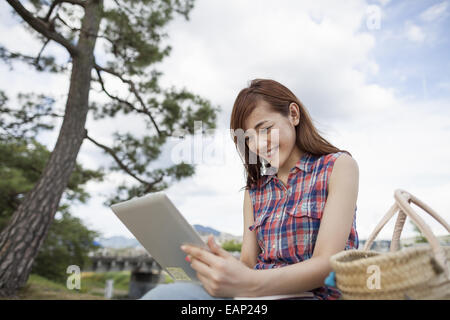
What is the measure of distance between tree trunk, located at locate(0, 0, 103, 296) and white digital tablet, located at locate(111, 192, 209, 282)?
2911 mm

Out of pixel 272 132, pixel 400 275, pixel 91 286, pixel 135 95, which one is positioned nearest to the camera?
pixel 400 275

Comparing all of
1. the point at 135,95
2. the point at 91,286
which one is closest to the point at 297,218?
the point at 135,95

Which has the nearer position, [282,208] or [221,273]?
[221,273]

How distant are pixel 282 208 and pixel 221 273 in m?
0.43

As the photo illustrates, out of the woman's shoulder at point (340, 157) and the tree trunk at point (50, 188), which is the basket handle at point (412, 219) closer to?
the woman's shoulder at point (340, 157)

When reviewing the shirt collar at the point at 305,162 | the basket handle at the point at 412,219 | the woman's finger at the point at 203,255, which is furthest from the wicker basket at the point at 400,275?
the shirt collar at the point at 305,162

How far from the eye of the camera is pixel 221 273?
74cm

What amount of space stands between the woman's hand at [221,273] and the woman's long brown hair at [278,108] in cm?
54

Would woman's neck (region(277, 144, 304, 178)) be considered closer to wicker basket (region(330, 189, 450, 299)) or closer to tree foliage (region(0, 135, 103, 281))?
wicker basket (region(330, 189, 450, 299))

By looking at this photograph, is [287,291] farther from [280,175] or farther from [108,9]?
[108,9]

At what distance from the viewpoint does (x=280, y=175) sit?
4.06ft

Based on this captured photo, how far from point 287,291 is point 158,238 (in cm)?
34

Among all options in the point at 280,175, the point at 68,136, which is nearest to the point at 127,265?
the point at 68,136

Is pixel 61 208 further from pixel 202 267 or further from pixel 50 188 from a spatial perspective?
pixel 202 267
